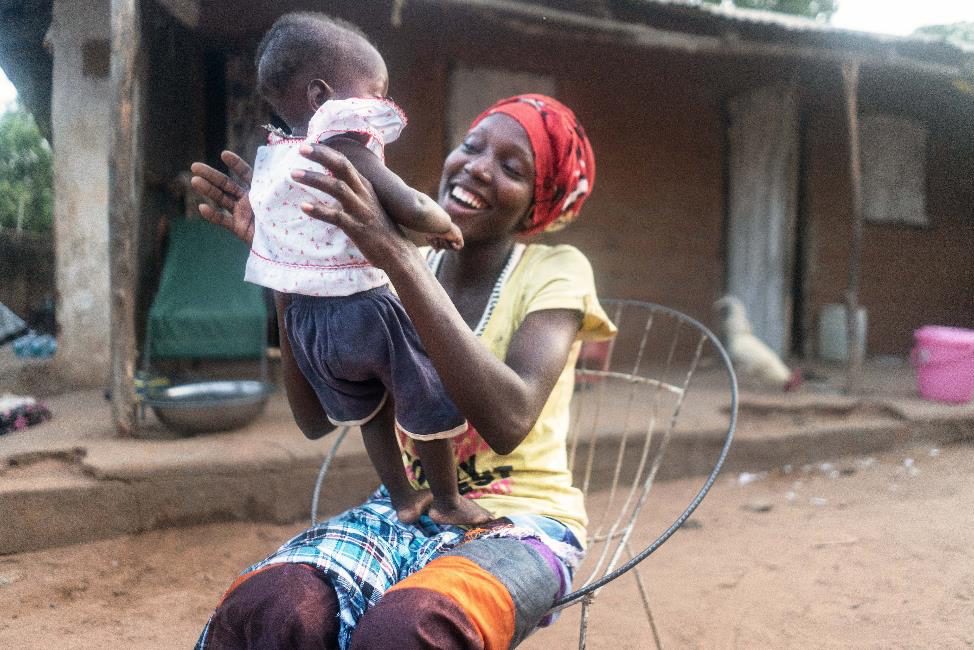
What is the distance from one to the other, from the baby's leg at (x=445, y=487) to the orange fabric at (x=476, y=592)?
0.19m

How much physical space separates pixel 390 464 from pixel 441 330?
0.43 metres

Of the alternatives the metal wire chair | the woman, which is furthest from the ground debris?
the woman

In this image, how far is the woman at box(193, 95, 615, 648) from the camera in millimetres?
1083

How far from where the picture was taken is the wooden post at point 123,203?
3.37 meters

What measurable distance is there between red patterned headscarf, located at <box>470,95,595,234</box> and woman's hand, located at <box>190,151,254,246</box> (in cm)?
58

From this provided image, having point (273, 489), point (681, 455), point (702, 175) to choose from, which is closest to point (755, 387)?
point (681, 455)

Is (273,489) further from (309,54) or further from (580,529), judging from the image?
(309,54)

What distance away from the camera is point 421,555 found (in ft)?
4.45

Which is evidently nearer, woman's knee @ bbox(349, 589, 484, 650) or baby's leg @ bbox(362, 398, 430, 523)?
woman's knee @ bbox(349, 589, 484, 650)

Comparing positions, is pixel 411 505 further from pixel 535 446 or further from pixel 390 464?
pixel 535 446

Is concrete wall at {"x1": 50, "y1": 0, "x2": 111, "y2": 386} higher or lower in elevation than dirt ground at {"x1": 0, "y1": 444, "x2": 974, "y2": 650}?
higher

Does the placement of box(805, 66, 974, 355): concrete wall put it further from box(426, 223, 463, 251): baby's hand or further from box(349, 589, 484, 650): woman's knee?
box(349, 589, 484, 650): woman's knee

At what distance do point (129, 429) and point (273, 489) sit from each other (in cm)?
87

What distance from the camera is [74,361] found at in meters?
4.75
